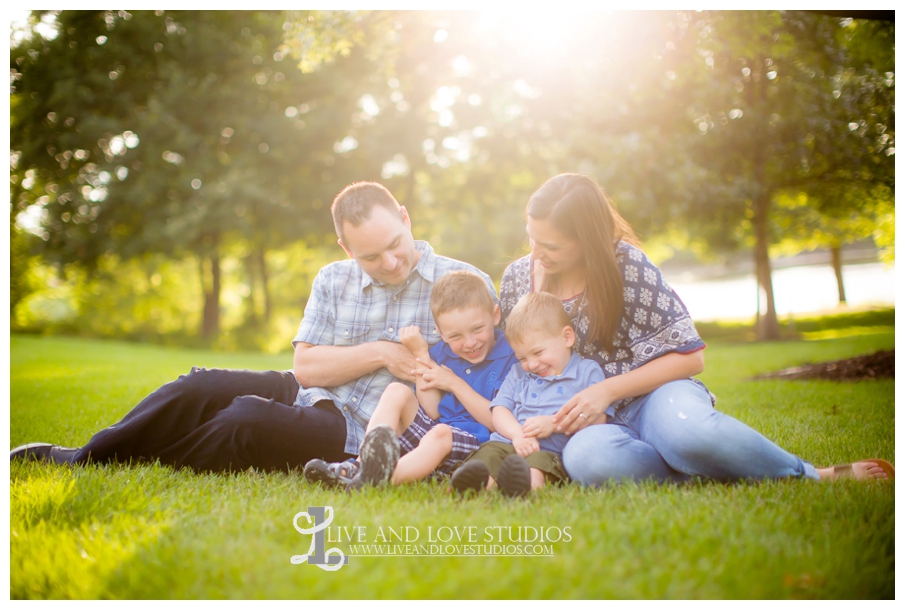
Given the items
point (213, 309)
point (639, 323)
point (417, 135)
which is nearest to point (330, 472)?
point (639, 323)

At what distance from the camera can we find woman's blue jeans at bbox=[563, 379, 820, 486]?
2.34 m

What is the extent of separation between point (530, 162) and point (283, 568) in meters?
15.6

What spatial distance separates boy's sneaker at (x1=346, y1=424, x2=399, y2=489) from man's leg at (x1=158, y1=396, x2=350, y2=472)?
0.44 metres

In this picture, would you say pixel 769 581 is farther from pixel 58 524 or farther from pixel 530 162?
pixel 530 162

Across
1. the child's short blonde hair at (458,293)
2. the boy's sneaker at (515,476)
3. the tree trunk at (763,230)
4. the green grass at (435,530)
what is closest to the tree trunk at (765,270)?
the tree trunk at (763,230)

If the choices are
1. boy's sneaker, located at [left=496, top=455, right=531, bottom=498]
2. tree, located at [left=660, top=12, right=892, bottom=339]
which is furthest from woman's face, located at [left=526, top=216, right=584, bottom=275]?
tree, located at [left=660, top=12, right=892, bottom=339]

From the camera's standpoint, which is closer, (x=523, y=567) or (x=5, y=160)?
(x=523, y=567)

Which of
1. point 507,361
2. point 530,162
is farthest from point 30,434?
point 530,162

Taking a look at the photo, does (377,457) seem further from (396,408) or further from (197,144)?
(197,144)

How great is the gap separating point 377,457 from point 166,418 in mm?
1125

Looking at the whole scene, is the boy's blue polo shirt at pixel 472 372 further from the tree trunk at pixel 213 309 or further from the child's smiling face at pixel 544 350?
the tree trunk at pixel 213 309

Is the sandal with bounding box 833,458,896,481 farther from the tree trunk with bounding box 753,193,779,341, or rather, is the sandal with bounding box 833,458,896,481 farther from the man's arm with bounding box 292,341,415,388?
the tree trunk with bounding box 753,193,779,341

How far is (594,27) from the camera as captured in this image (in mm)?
3602

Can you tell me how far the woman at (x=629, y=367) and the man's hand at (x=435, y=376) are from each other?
20.4 inches
